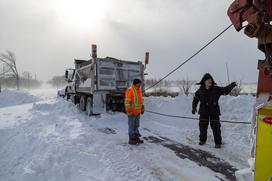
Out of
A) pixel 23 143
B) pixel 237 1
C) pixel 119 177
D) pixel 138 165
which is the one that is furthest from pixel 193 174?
pixel 23 143

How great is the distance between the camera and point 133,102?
4902mm

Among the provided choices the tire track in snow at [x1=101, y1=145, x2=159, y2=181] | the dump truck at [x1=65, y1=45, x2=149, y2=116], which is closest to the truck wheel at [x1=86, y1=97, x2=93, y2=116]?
the dump truck at [x1=65, y1=45, x2=149, y2=116]

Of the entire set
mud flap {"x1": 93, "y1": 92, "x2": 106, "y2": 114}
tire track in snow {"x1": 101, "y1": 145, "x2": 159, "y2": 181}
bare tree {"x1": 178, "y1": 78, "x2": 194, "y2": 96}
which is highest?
bare tree {"x1": 178, "y1": 78, "x2": 194, "y2": 96}

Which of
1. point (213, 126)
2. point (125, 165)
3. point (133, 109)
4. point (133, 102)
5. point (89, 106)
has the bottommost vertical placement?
point (125, 165)

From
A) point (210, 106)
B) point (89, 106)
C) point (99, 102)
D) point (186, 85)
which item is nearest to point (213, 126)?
point (210, 106)

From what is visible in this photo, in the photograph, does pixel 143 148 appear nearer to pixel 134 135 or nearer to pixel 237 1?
pixel 134 135

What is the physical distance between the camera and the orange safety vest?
4875mm

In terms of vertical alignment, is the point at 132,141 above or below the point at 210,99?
below

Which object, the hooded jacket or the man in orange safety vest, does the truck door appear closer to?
the man in orange safety vest

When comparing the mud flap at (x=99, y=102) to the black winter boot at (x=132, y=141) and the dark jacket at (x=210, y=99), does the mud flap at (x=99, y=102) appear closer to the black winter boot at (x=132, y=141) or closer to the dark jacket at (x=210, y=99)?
the black winter boot at (x=132, y=141)

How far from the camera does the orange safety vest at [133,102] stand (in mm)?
4875

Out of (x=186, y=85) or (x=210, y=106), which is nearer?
(x=210, y=106)

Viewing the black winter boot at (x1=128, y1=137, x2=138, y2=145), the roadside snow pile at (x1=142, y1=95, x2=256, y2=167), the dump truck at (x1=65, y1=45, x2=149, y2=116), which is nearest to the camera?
the roadside snow pile at (x1=142, y1=95, x2=256, y2=167)

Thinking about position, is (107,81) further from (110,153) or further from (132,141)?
(110,153)
